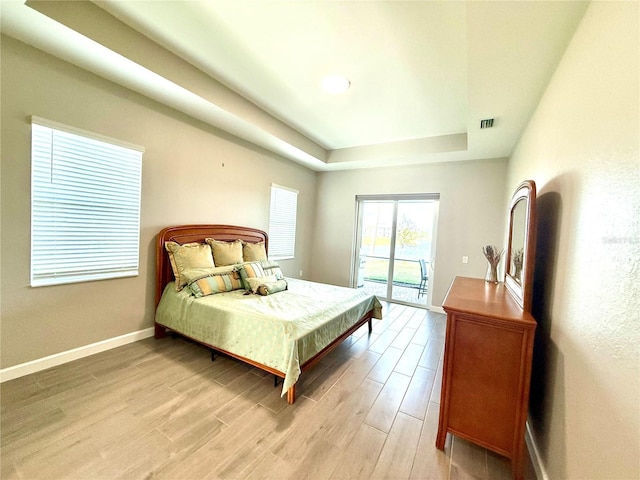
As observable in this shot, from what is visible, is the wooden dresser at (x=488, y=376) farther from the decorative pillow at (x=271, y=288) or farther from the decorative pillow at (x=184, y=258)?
the decorative pillow at (x=184, y=258)

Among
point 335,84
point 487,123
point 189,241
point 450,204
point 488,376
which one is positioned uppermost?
point 335,84

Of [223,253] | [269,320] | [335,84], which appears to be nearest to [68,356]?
[223,253]

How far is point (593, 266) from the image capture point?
108cm

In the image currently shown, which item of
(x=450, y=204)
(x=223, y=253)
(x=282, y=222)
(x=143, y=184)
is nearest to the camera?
(x=143, y=184)

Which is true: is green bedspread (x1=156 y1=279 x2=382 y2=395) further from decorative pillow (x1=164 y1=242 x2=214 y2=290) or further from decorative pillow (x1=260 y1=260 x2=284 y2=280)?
decorative pillow (x1=260 y1=260 x2=284 y2=280)

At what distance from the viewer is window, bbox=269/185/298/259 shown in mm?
4734

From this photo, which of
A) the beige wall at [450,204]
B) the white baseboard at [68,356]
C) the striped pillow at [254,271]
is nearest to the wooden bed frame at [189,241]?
the white baseboard at [68,356]

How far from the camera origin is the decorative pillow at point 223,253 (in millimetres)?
3354

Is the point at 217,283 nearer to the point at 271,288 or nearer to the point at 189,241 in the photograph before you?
the point at 271,288

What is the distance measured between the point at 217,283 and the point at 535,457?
2.92 m

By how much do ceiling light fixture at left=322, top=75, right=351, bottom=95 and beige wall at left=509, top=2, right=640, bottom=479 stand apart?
1728 mm

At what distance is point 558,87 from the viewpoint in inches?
68.1

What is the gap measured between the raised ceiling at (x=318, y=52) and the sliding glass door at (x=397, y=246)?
5.35 feet

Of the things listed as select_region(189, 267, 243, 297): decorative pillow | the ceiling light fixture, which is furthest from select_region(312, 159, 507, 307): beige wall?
select_region(189, 267, 243, 297): decorative pillow
